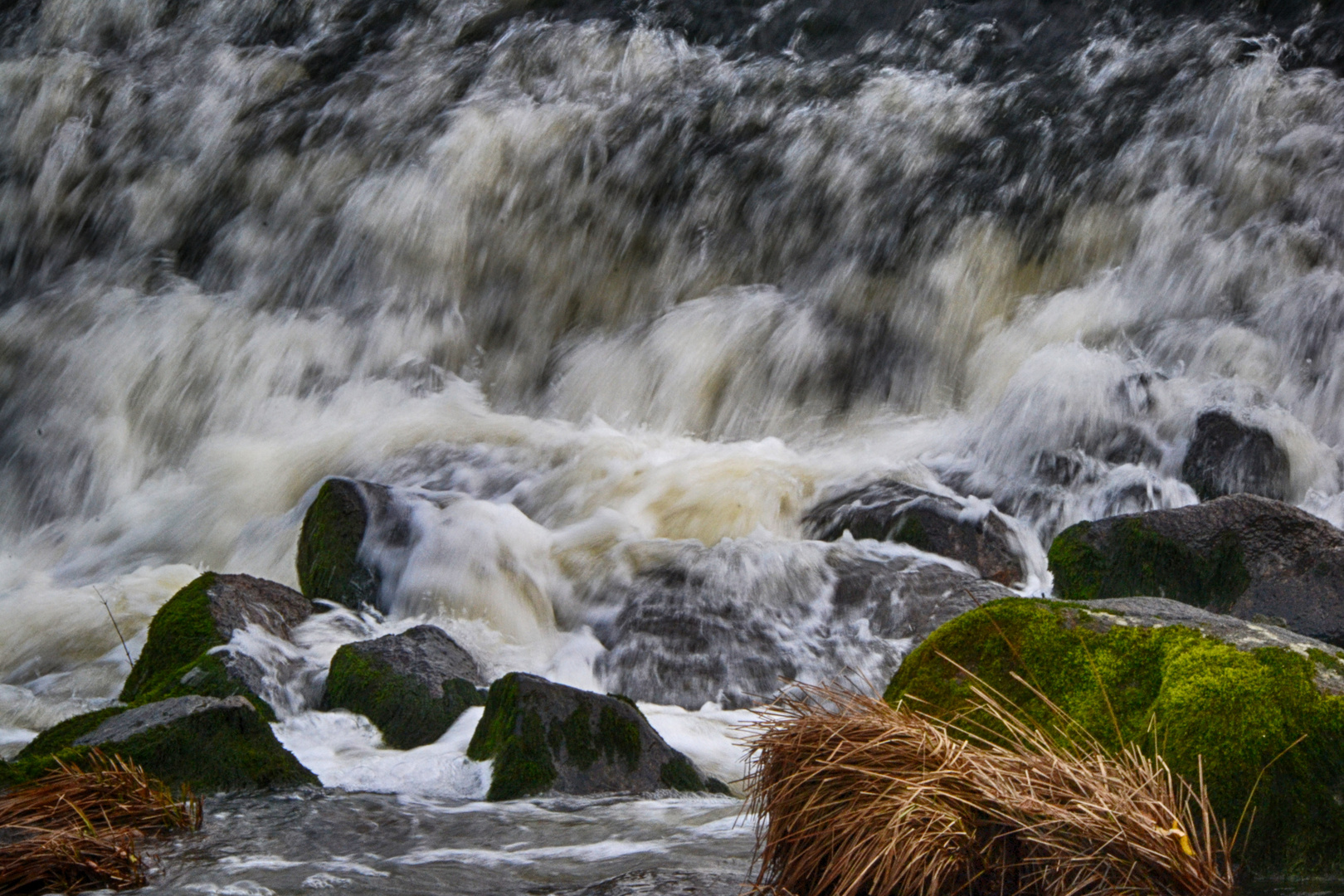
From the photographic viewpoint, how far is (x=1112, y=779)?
2852mm

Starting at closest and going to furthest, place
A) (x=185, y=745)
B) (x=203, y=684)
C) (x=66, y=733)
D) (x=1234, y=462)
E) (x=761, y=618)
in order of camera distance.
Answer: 1. (x=185, y=745)
2. (x=66, y=733)
3. (x=203, y=684)
4. (x=761, y=618)
5. (x=1234, y=462)

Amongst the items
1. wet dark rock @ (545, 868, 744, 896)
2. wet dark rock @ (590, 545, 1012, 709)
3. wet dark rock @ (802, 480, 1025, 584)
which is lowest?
wet dark rock @ (590, 545, 1012, 709)

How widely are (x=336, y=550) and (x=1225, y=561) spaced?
5.63 m

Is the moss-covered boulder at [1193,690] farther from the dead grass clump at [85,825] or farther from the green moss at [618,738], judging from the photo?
the dead grass clump at [85,825]

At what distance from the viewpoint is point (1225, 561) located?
23.6 ft

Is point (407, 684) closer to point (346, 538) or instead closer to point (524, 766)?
point (524, 766)

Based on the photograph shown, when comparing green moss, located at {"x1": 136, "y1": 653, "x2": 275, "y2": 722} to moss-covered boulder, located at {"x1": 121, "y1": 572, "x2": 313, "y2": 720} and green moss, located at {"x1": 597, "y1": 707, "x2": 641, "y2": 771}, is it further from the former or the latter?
green moss, located at {"x1": 597, "y1": 707, "x2": 641, "y2": 771}

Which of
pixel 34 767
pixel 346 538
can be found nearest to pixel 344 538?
pixel 346 538

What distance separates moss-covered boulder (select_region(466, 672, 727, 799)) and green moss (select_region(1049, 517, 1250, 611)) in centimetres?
288

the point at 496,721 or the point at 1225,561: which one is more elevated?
the point at 1225,561

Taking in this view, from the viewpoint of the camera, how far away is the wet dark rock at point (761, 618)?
7793 mm

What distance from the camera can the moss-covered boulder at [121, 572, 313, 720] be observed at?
6.54 metres

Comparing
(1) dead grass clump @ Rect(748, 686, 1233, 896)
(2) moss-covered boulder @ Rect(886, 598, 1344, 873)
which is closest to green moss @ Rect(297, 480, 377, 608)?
(2) moss-covered boulder @ Rect(886, 598, 1344, 873)

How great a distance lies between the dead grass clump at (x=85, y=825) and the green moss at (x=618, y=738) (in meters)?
1.71
